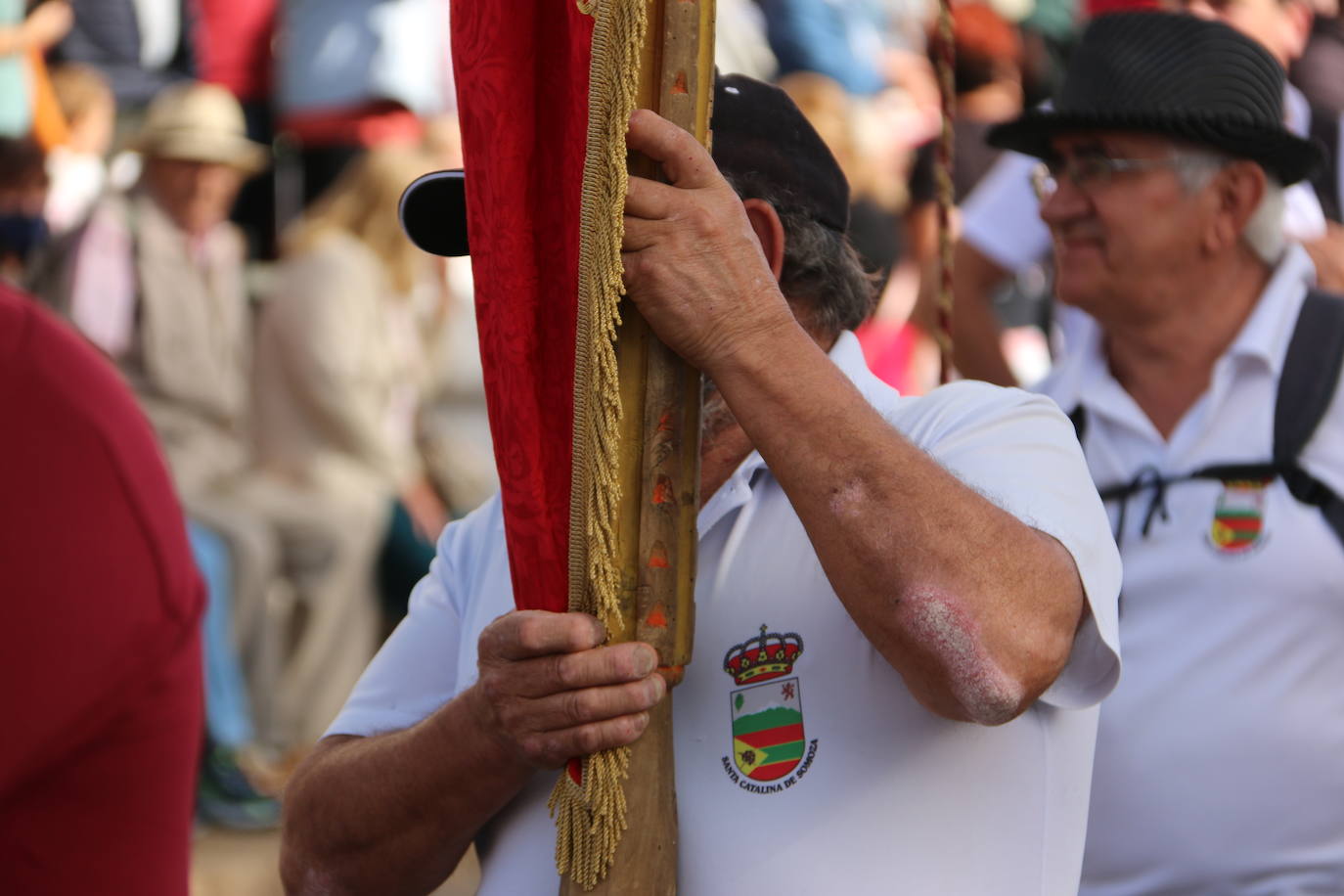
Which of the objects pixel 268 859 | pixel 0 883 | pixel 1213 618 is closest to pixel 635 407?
pixel 0 883

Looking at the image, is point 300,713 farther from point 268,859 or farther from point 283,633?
point 268,859

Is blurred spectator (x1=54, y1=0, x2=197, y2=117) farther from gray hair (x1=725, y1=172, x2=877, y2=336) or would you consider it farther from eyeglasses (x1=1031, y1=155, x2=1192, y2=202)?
gray hair (x1=725, y1=172, x2=877, y2=336)

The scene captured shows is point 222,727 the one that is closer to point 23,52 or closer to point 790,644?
point 23,52

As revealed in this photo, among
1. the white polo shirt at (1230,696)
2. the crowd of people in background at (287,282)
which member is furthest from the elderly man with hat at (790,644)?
the crowd of people in background at (287,282)

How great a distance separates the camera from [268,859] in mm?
5227

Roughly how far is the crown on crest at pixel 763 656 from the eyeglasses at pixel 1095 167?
5.66 feet

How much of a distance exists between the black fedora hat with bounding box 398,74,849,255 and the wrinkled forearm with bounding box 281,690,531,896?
0.55 m


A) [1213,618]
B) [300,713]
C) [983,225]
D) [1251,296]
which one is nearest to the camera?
[1213,618]

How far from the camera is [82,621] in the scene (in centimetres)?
171

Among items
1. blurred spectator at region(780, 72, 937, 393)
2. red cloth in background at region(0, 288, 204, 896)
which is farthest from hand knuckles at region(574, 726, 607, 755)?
blurred spectator at region(780, 72, 937, 393)

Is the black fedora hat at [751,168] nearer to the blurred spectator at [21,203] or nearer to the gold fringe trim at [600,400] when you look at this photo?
the gold fringe trim at [600,400]

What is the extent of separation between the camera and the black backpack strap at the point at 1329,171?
13.6 ft

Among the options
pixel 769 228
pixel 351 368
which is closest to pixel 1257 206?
pixel 769 228

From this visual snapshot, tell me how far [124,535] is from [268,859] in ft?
12.2
